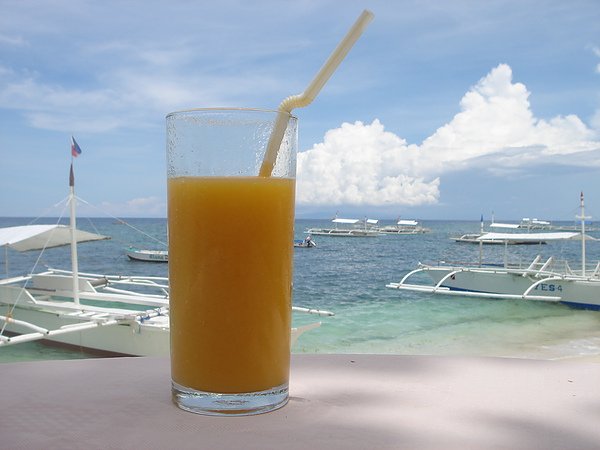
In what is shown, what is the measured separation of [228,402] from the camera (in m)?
0.62

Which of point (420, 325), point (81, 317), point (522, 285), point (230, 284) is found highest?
point (230, 284)

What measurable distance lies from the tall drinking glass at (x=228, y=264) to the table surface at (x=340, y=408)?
38mm

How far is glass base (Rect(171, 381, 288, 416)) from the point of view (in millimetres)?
618

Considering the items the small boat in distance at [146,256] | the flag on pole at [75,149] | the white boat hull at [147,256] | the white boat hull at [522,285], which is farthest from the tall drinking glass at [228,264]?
the small boat in distance at [146,256]

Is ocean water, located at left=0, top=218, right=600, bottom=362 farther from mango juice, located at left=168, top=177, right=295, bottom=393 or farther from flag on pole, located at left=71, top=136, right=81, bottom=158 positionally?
mango juice, located at left=168, top=177, right=295, bottom=393

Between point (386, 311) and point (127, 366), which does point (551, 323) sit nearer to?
point (386, 311)

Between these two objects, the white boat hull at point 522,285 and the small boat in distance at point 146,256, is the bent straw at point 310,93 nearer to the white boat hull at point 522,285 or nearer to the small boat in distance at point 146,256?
the white boat hull at point 522,285

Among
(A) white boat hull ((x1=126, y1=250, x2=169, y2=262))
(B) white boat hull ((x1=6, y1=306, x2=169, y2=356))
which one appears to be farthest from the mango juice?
(A) white boat hull ((x1=126, y1=250, x2=169, y2=262))

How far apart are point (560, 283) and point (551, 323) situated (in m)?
0.91

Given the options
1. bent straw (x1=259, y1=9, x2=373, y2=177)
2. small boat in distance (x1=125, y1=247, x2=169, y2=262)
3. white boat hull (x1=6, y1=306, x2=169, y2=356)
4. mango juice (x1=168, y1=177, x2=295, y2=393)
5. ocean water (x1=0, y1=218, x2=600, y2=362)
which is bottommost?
ocean water (x1=0, y1=218, x2=600, y2=362)

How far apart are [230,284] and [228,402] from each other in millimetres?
122

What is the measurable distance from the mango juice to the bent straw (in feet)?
0.09

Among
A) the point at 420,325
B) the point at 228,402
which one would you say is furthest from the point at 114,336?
the point at 420,325

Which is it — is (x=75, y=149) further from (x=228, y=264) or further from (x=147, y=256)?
(x=147, y=256)
